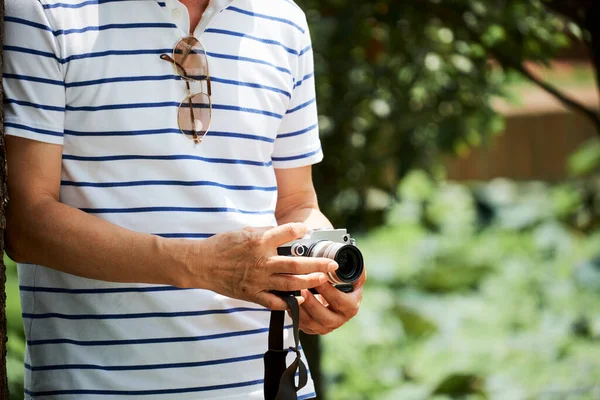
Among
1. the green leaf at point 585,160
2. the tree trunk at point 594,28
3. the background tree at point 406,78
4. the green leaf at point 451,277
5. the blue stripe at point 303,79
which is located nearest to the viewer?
the blue stripe at point 303,79

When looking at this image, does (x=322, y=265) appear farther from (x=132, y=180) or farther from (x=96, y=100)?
(x=96, y=100)

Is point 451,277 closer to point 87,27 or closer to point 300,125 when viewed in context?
point 300,125

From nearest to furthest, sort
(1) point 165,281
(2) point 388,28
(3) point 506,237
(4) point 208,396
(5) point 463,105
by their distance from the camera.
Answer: (1) point 165,281 < (4) point 208,396 < (2) point 388,28 < (5) point 463,105 < (3) point 506,237

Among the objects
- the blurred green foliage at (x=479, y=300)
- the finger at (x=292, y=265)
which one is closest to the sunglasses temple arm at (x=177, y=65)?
the finger at (x=292, y=265)

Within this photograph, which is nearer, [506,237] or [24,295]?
[24,295]

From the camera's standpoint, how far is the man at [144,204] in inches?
63.6

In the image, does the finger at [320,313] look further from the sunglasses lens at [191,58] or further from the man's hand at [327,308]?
the sunglasses lens at [191,58]

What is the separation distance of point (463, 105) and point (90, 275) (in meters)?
2.46

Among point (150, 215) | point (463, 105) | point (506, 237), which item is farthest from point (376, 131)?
point (506, 237)

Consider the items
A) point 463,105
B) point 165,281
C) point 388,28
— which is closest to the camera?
point 165,281

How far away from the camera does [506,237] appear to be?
853 centimetres

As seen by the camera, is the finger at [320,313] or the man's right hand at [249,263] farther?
the finger at [320,313]

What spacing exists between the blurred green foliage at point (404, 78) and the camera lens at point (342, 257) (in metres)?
1.62

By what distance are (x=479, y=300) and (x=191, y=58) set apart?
602 centimetres
